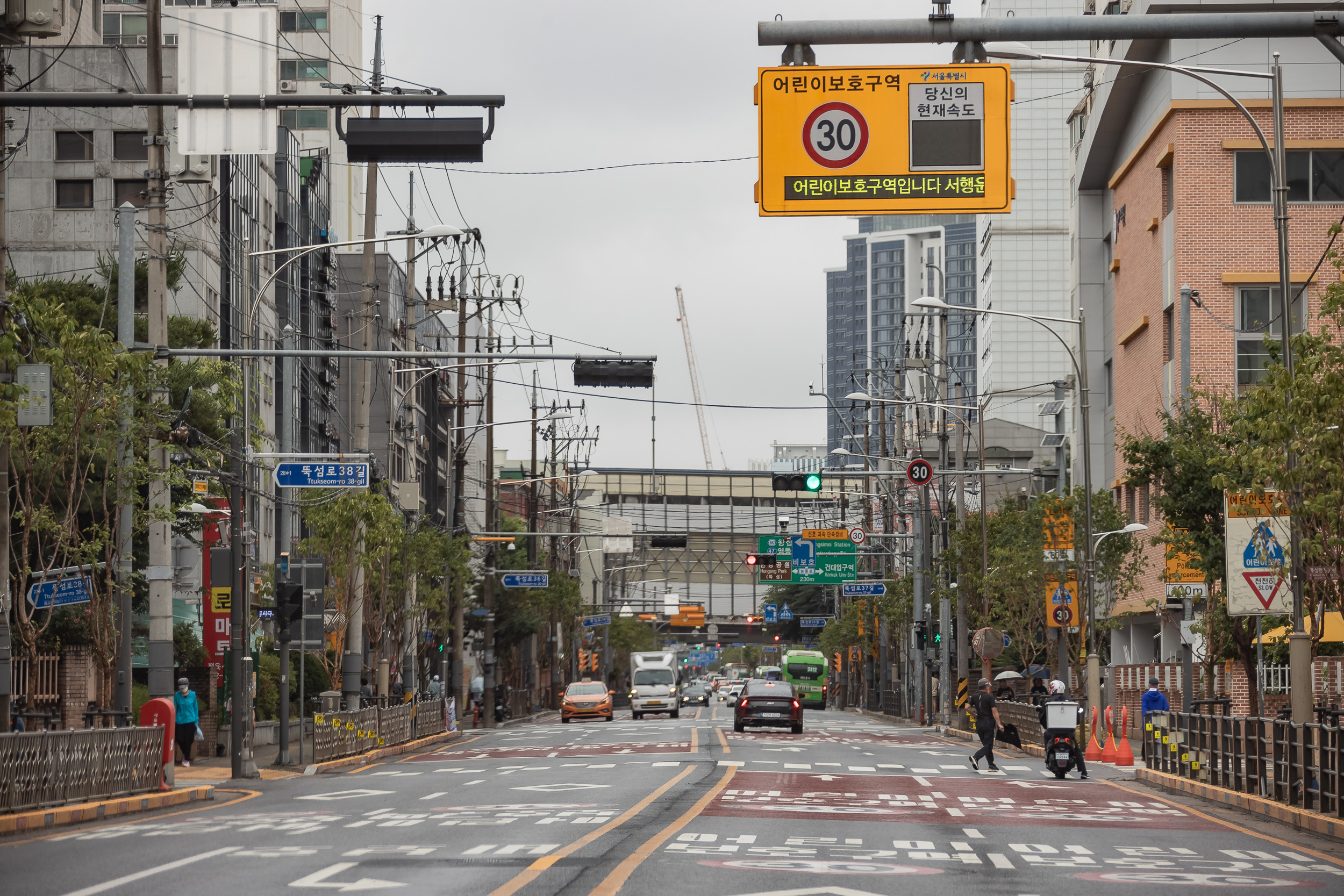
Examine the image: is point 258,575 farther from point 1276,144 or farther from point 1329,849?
point 1329,849

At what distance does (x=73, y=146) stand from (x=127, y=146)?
5.90 feet

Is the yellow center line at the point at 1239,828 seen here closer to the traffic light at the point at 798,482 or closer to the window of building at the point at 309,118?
the traffic light at the point at 798,482

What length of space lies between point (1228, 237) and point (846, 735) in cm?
Result: 1934

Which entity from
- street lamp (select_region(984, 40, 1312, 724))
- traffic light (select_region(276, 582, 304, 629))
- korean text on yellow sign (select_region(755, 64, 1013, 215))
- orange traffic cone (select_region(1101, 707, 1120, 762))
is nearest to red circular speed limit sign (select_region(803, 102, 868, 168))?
korean text on yellow sign (select_region(755, 64, 1013, 215))

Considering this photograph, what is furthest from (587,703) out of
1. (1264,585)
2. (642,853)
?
(642,853)

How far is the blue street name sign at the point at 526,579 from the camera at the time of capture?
63594mm

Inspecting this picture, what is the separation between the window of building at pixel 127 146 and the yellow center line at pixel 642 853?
1640 inches

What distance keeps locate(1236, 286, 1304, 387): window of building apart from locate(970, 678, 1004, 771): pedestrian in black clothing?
23.7 meters

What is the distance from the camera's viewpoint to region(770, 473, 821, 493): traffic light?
153ft

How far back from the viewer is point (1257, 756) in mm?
24094

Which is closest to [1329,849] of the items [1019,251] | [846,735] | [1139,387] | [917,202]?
[917,202]

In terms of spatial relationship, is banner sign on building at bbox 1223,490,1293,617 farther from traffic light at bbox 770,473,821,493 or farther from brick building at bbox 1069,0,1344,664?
brick building at bbox 1069,0,1344,664

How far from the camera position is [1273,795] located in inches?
911

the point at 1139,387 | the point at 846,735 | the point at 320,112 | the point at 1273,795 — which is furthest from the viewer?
the point at 320,112
